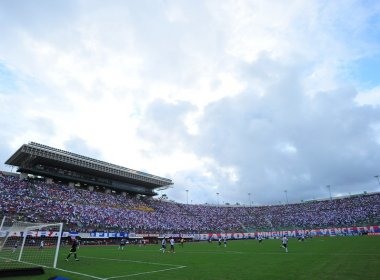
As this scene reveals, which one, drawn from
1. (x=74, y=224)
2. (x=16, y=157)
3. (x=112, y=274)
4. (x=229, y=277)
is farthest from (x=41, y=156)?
(x=229, y=277)

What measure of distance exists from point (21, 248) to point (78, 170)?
56948mm

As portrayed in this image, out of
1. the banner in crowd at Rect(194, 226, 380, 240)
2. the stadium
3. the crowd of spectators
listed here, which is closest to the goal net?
the stadium

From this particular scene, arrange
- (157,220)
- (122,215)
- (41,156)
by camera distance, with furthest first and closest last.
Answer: (157,220) → (122,215) → (41,156)

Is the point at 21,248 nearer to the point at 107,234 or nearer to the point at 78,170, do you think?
the point at 107,234

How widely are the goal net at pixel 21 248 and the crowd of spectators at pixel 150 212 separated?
14.5 m

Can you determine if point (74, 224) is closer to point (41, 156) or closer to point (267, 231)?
point (41, 156)

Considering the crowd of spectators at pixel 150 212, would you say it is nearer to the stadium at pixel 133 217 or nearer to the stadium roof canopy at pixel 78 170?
the stadium at pixel 133 217

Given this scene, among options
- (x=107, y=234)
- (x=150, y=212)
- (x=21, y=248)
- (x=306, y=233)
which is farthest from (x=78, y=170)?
(x=306, y=233)

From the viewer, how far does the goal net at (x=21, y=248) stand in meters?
23.1

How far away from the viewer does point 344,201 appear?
10912 cm

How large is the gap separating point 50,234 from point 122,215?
86.6 feet

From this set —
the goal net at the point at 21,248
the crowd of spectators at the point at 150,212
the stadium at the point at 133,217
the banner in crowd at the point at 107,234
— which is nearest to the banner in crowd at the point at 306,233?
the stadium at the point at 133,217

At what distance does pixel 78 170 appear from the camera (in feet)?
271

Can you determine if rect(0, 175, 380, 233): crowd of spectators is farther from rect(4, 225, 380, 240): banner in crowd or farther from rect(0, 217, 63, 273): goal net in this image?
rect(0, 217, 63, 273): goal net
